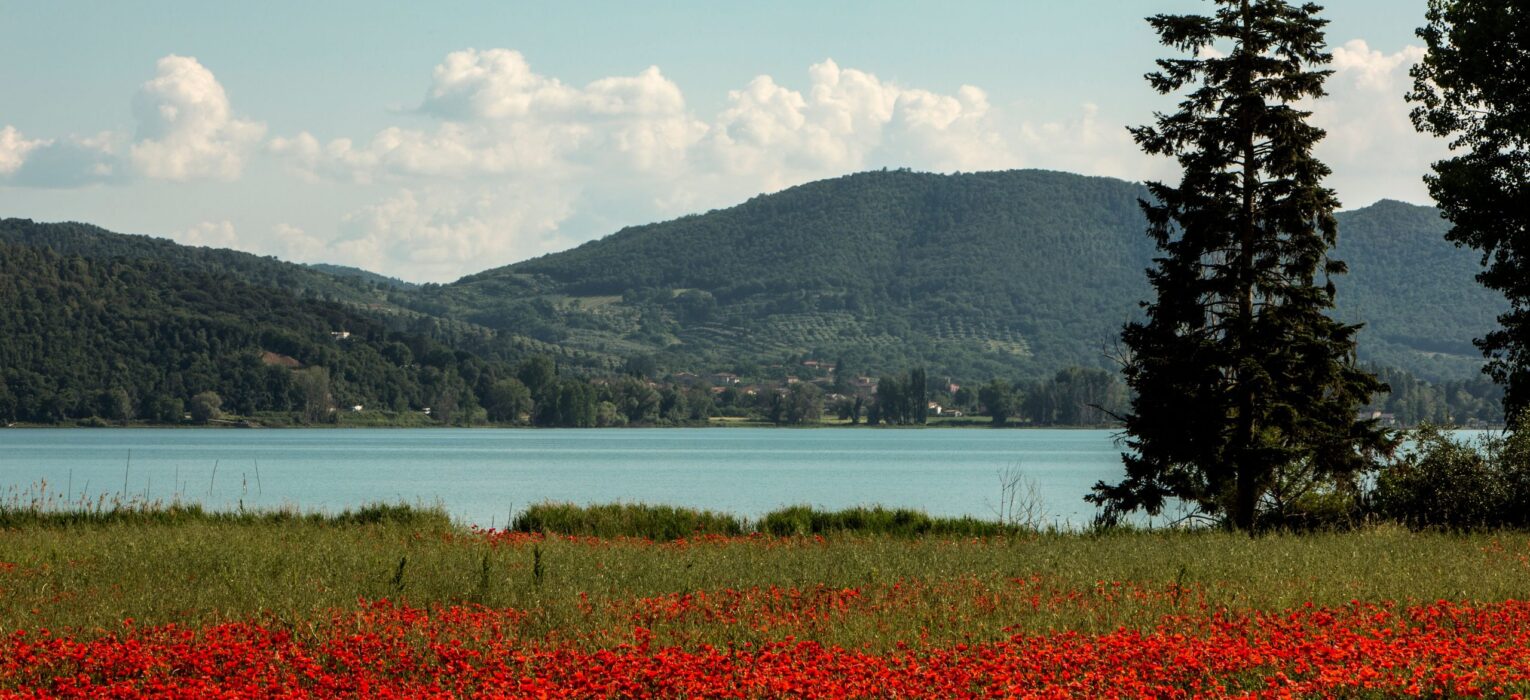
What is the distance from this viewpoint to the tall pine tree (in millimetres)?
25812

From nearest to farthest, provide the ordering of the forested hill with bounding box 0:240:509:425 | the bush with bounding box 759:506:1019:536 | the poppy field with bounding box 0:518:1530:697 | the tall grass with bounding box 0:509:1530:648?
the poppy field with bounding box 0:518:1530:697 < the tall grass with bounding box 0:509:1530:648 < the bush with bounding box 759:506:1019:536 < the forested hill with bounding box 0:240:509:425

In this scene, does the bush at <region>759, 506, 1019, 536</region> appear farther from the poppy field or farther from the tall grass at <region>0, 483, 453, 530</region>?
the tall grass at <region>0, 483, 453, 530</region>

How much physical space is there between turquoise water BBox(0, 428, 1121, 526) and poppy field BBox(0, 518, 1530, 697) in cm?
1449

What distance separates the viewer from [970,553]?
18.6 meters

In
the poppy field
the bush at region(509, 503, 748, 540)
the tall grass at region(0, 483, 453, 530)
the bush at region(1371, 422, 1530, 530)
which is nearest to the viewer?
the poppy field

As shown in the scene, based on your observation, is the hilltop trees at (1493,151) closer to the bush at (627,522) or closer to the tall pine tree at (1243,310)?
the tall pine tree at (1243,310)

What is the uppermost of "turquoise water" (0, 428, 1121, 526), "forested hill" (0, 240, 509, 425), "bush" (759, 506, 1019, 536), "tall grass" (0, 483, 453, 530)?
"forested hill" (0, 240, 509, 425)

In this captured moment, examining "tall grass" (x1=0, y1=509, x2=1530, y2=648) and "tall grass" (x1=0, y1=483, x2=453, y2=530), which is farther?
"tall grass" (x1=0, y1=483, x2=453, y2=530)

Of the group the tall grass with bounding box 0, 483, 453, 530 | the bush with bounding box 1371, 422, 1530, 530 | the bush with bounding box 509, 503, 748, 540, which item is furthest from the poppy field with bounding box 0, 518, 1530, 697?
the bush with bounding box 509, 503, 748, 540

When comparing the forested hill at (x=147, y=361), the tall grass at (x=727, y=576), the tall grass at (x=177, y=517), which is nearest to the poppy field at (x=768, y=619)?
the tall grass at (x=727, y=576)

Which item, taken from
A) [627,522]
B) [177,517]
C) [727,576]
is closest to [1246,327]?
[627,522]

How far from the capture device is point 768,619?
509 inches

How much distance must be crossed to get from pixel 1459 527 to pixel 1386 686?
592 inches

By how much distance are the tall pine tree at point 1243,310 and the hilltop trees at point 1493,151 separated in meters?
2.40
